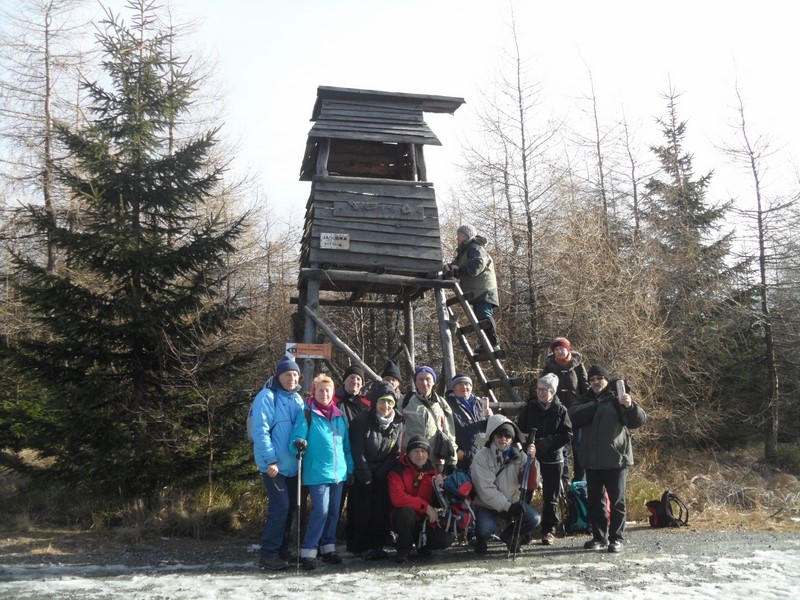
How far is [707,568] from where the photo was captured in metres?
6.60

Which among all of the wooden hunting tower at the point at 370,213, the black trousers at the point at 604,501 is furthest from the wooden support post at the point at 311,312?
the black trousers at the point at 604,501

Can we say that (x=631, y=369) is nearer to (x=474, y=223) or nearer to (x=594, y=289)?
(x=594, y=289)

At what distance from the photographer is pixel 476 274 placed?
10.2 meters

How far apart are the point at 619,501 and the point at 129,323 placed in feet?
24.1

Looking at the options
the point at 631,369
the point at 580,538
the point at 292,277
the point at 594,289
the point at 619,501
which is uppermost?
the point at 292,277

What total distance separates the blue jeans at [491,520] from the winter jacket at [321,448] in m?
1.52

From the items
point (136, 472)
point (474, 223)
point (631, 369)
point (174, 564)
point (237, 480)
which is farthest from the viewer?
point (474, 223)

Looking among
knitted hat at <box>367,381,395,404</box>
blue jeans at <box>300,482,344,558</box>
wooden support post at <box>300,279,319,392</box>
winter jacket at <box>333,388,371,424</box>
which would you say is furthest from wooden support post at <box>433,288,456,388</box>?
blue jeans at <box>300,482,344,558</box>

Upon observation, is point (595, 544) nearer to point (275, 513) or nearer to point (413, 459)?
point (413, 459)

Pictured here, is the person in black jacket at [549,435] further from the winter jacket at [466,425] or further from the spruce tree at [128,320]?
the spruce tree at [128,320]

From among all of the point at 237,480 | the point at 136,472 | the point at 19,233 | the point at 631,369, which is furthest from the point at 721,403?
the point at 19,233

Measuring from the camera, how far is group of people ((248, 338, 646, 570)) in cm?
691

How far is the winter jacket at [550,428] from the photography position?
7.79 meters

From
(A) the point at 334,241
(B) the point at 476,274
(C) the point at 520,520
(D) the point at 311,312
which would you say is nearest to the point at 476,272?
(B) the point at 476,274
